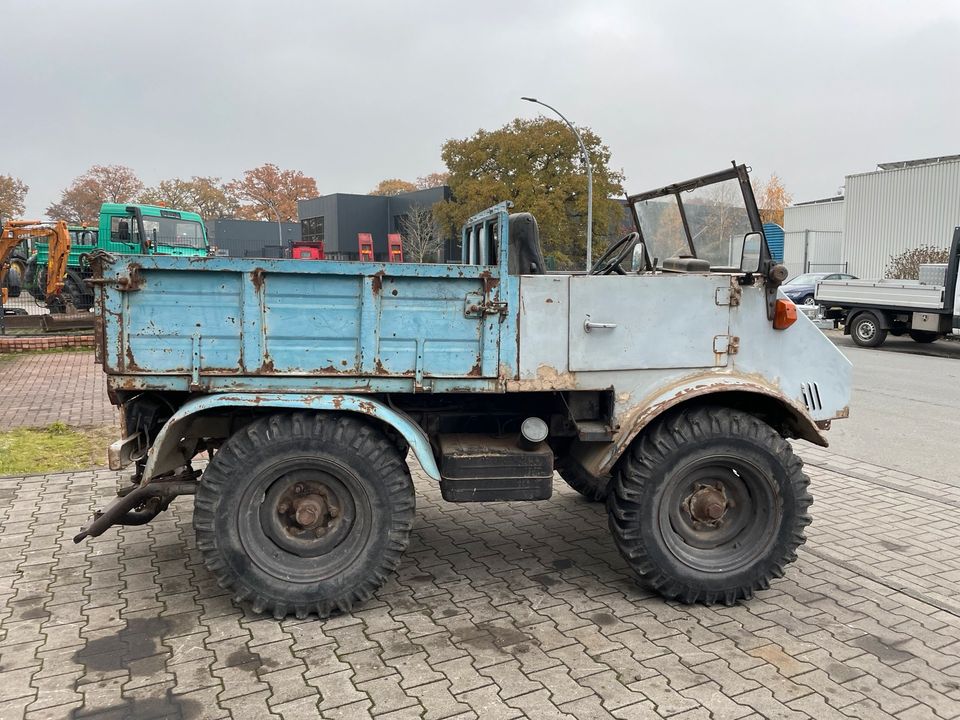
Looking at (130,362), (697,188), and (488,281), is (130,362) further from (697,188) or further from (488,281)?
(697,188)

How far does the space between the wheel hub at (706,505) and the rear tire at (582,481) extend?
2.15ft

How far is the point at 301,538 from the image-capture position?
3969mm

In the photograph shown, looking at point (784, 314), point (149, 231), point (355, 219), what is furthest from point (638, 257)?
point (355, 219)

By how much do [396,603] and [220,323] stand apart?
1.71 m

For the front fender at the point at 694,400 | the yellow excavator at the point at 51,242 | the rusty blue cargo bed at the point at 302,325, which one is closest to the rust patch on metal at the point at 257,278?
the rusty blue cargo bed at the point at 302,325

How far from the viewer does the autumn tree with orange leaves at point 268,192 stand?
60156mm

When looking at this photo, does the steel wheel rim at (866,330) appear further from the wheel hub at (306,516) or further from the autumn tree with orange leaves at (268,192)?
the autumn tree with orange leaves at (268,192)

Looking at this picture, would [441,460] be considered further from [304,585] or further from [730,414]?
[730,414]

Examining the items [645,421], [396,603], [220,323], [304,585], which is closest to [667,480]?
[645,421]

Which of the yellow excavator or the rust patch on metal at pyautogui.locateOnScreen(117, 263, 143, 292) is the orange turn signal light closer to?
the rust patch on metal at pyautogui.locateOnScreen(117, 263, 143, 292)

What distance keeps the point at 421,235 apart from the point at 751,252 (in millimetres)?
34052

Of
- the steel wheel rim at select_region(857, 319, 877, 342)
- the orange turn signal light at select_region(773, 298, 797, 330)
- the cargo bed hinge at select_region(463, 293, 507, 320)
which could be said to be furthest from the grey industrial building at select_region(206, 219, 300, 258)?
the orange turn signal light at select_region(773, 298, 797, 330)

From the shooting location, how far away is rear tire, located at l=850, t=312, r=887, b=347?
17.1 metres

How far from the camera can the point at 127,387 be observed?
3.71 m
